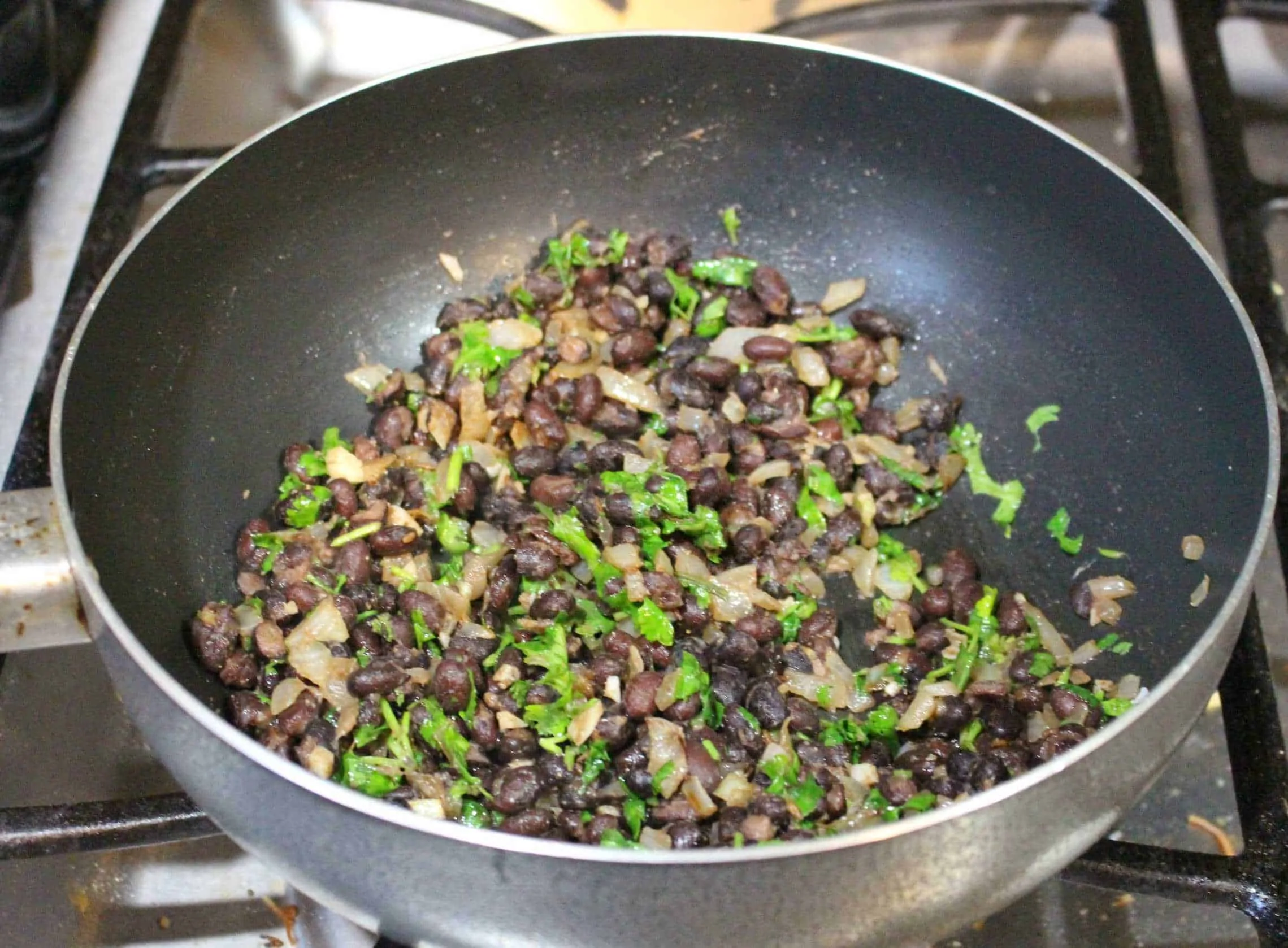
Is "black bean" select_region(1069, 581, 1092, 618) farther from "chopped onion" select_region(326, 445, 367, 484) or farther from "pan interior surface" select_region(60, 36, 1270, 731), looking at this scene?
"chopped onion" select_region(326, 445, 367, 484)

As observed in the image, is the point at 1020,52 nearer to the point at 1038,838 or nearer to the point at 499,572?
the point at 499,572

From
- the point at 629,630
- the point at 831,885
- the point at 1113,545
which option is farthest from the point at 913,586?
the point at 831,885

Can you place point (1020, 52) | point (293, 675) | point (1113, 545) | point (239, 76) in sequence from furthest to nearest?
point (1020, 52), point (239, 76), point (1113, 545), point (293, 675)

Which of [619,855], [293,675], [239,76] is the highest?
[239,76]

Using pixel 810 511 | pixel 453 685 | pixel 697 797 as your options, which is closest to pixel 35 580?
pixel 453 685

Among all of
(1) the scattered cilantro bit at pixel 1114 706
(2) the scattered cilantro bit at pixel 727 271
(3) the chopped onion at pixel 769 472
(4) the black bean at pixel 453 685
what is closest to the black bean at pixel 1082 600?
(1) the scattered cilantro bit at pixel 1114 706

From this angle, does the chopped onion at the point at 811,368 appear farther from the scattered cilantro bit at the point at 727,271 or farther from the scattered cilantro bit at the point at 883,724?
the scattered cilantro bit at the point at 883,724
